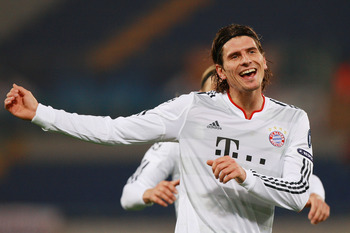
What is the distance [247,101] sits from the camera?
3104 millimetres

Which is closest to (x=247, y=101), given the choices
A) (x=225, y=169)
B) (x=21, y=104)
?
(x=225, y=169)

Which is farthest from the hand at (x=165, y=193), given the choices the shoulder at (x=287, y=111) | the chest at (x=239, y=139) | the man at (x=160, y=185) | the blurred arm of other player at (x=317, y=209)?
the blurred arm of other player at (x=317, y=209)

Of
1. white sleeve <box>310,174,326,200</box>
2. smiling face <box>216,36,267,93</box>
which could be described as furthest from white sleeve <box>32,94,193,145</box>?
white sleeve <box>310,174,326,200</box>

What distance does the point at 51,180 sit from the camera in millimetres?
8023

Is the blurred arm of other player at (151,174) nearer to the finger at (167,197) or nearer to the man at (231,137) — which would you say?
the finger at (167,197)

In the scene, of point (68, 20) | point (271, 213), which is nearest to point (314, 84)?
point (68, 20)

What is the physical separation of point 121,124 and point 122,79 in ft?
20.8

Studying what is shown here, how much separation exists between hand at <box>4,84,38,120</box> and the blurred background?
3745 millimetres

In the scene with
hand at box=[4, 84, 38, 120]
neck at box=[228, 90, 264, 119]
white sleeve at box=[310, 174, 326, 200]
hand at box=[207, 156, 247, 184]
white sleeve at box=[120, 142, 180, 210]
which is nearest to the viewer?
hand at box=[207, 156, 247, 184]

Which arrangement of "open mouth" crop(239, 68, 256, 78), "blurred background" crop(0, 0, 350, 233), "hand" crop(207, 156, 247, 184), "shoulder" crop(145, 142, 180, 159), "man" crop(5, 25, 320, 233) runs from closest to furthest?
"hand" crop(207, 156, 247, 184), "man" crop(5, 25, 320, 233), "open mouth" crop(239, 68, 256, 78), "shoulder" crop(145, 142, 180, 159), "blurred background" crop(0, 0, 350, 233)

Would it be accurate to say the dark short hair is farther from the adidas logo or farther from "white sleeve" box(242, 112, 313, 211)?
"white sleeve" box(242, 112, 313, 211)

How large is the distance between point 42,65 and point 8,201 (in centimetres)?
247

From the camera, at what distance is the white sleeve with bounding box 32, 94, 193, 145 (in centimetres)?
274

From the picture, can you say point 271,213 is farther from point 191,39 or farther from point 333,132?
point 191,39
